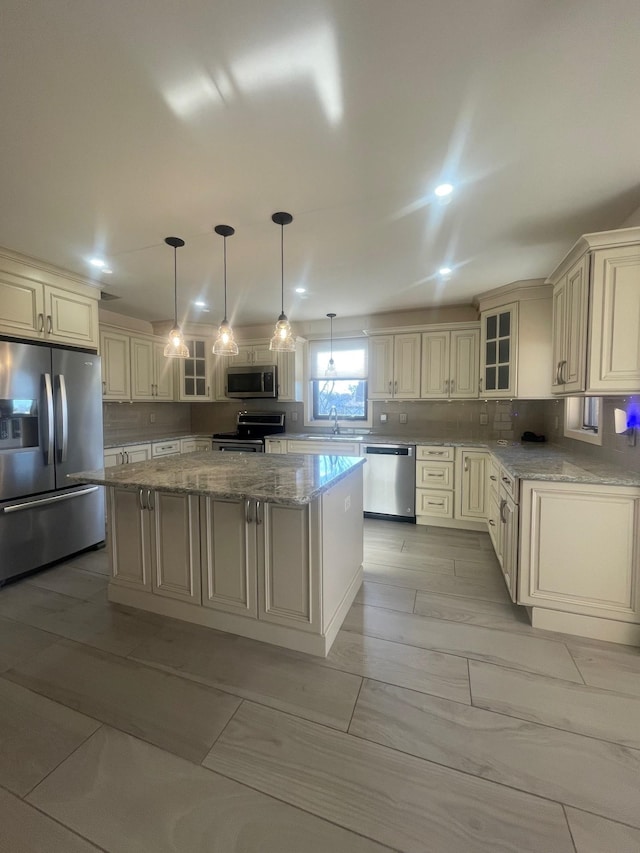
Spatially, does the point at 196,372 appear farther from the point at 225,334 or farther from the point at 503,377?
the point at 503,377

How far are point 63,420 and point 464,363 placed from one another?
403 centimetres

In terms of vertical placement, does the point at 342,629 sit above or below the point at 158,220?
below

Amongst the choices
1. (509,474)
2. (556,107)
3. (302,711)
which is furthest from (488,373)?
(302,711)

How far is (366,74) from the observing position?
48.5 inches

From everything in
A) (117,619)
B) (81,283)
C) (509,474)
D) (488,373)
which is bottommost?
(117,619)

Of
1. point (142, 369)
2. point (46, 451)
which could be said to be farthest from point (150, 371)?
point (46, 451)

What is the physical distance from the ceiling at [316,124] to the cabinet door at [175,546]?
5.87 feet

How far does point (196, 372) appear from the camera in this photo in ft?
16.6

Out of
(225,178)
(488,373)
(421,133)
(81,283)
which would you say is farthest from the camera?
(488,373)

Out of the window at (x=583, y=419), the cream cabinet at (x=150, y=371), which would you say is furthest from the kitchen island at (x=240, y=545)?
the cream cabinet at (x=150, y=371)

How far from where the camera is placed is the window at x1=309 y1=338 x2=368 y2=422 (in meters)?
4.80

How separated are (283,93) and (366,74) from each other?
31 cm

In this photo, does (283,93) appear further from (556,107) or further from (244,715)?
(244,715)

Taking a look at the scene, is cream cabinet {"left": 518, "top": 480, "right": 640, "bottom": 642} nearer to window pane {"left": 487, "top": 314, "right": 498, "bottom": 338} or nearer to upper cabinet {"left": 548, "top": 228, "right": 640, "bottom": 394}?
upper cabinet {"left": 548, "top": 228, "right": 640, "bottom": 394}
